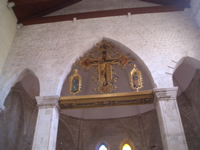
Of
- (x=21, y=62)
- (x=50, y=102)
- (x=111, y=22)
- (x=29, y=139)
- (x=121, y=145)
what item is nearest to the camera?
(x=50, y=102)

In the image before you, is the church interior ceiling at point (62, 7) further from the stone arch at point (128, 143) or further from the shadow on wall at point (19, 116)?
the stone arch at point (128, 143)

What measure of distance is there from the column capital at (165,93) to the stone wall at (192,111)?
2.79m

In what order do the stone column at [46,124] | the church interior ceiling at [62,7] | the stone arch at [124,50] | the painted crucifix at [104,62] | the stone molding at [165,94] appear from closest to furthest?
1. the stone column at [46,124]
2. the stone molding at [165,94]
3. the stone arch at [124,50]
4. the painted crucifix at [104,62]
5. the church interior ceiling at [62,7]

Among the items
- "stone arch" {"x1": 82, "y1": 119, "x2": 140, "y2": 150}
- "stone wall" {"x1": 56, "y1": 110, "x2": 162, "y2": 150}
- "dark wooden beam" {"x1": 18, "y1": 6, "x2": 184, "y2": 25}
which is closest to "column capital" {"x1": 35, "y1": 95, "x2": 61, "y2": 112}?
"dark wooden beam" {"x1": 18, "y1": 6, "x2": 184, "y2": 25}

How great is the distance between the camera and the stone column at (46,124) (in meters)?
5.95

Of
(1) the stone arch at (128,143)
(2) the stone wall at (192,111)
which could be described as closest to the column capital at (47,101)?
(1) the stone arch at (128,143)

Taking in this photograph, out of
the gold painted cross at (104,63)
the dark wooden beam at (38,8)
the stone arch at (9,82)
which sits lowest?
the stone arch at (9,82)

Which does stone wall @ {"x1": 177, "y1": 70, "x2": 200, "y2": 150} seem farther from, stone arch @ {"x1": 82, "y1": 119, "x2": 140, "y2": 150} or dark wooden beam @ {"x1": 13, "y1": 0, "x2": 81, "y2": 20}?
dark wooden beam @ {"x1": 13, "y1": 0, "x2": 81, "y2": 20}

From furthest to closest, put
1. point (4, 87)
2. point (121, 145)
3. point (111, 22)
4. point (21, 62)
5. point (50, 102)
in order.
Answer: point (121, 145) → point (111, 22) → point (21, 62) → point (4, 87) → point (50, 102)

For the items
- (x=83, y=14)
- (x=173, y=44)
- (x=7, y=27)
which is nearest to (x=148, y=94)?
(x=173, y=44)

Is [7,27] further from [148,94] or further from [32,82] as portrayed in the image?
[148,94]

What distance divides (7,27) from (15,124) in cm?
370

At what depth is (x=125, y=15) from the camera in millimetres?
8688

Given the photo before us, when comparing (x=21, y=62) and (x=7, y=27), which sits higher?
(x=7, y=27)
